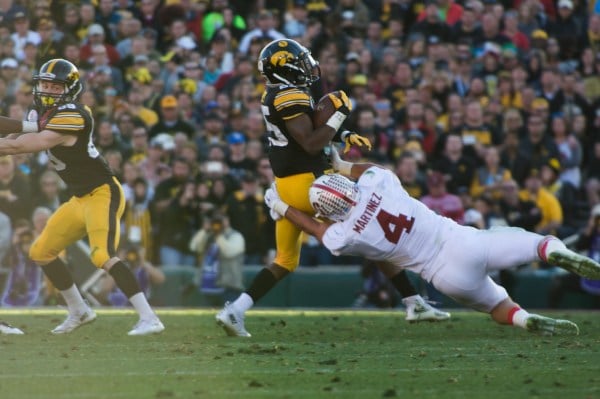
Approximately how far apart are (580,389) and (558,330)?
1809mm

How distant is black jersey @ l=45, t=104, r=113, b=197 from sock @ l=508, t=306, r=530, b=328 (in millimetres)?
3206

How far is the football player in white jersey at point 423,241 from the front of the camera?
7.93 m

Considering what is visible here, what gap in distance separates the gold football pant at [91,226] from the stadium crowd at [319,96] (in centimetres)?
353

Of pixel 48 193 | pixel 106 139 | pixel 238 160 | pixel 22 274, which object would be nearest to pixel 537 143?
pixel 238 160

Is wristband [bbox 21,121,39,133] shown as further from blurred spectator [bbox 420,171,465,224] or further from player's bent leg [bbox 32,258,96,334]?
blurred spectator [bbox 420,171,465,224]

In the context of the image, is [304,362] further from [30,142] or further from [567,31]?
[567,31]

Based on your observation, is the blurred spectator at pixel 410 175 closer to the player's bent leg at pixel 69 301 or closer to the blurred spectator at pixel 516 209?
the blurred spectator at pixel 516 209

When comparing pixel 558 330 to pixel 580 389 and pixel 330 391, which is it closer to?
pixel 580 389

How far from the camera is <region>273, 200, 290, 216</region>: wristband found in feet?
28.5

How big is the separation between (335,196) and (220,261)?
5863 millimetres

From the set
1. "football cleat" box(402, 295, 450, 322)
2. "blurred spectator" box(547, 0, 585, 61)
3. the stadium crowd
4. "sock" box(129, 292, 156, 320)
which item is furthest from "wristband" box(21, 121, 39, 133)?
"blurred spectator" box(547, 0, 585, 61)

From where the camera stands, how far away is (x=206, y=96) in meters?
15.6

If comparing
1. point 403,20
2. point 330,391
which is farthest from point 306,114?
point 403,20

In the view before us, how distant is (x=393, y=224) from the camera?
7980 mm
